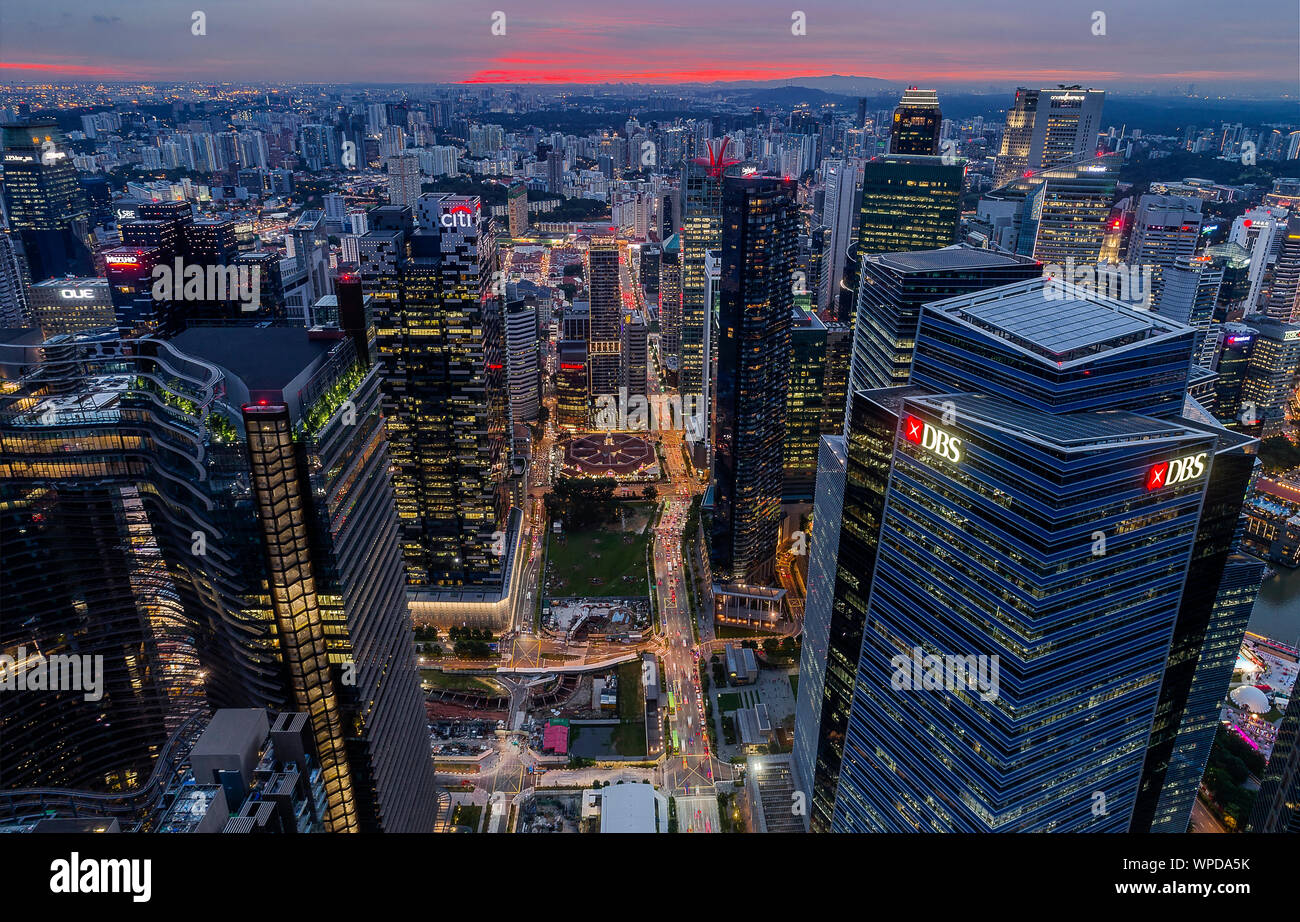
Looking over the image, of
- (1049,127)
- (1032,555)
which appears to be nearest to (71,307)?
(1032,555)

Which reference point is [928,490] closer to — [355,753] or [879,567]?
[879,567]

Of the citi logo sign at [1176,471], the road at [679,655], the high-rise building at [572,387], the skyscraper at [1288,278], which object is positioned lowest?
the road at [679,655]

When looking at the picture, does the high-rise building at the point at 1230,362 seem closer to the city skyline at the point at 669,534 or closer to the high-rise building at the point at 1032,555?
the city skyline at the point at 669,534

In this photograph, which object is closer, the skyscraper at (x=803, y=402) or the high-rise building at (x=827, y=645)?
the high-rise building at (x=827, y=645)

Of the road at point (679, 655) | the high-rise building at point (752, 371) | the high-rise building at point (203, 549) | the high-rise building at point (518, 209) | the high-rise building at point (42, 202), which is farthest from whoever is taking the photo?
the high-rise building at point (518, 209)

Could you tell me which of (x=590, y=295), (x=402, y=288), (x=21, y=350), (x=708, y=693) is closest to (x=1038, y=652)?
(x=708, y=693)

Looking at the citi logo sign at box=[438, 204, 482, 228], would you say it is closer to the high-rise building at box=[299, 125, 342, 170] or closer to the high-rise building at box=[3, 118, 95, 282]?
the high-rise building at box=[3, 118, 95, 282]

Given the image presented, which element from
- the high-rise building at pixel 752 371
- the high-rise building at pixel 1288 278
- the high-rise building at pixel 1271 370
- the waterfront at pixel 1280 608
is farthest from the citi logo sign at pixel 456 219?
the high-rise building at pixel 1288 278
